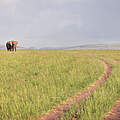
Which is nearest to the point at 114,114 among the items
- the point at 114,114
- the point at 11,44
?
the point at 114,114

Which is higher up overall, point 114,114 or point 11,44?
point 11,44

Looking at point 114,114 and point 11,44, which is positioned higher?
point 11,44

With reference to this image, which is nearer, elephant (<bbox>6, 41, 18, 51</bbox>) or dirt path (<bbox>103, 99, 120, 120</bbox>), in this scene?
dirt path (<bbox>103, 99, 120, 120</bbox>)

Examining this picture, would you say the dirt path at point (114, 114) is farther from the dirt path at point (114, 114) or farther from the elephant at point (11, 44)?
the elephant at point (11, 44)

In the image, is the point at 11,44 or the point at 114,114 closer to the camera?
the point at 114,114

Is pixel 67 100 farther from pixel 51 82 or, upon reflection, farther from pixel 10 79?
pixel 10 79

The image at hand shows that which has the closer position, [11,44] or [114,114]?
[114,114]

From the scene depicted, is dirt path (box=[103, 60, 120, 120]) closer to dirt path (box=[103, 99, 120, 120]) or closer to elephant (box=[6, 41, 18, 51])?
dirt path (box=[103, 99, 120, 120])

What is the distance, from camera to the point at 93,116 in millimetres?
4652

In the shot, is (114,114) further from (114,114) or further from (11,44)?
(11,44)

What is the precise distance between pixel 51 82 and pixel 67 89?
5.46 feet

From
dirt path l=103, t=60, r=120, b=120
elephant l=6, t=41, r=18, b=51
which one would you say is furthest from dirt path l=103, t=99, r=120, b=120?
elephant l=6, t=41, r=18, b=51

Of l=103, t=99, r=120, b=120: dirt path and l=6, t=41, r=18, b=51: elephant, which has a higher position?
l=6, t=41, r=18, b=51: elephant

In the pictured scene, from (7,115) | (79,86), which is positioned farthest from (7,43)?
(7,115)
